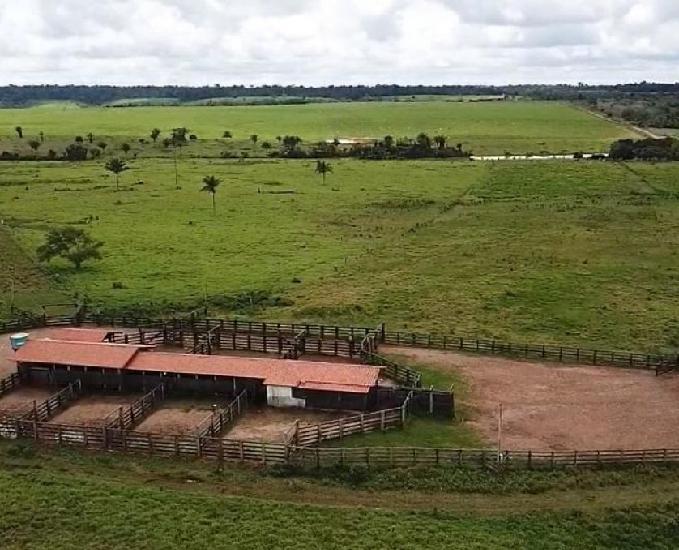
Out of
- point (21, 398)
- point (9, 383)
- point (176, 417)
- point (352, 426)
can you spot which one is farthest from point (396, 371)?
point (9, 383)

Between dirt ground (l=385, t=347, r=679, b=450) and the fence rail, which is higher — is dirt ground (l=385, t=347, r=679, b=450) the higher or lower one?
the lower one

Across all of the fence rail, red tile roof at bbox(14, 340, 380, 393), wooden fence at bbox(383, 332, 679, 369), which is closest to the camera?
red tile roof at bbox(14, 340, 380, 393)

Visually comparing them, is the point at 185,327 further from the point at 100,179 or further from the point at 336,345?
the point at 100,179

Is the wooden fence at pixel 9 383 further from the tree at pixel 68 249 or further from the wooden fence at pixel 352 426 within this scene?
the tree at pixel 68 249

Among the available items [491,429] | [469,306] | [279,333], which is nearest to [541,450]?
[491,429]

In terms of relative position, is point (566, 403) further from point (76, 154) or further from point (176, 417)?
point (76, 154)

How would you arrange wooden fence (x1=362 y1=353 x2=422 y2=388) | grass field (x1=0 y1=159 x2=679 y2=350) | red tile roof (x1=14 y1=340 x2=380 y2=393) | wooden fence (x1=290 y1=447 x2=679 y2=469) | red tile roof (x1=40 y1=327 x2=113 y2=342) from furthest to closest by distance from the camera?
grass field (x1=0 y1=159 x2=679 y2=350)
red tile roof (x1=40 y1=327 x2=113 y2=342)
wooden fence (x1=362 y1=353 x2=422 y2=388)
red tile roof (x1=14 y1=340 x2=380 y2=393)
wooden fence (x1=290 y1=447 x2=679 y2=469)

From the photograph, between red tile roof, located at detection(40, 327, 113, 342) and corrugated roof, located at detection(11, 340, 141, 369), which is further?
red tile roof, located at detection(40, 327, 113, 342)

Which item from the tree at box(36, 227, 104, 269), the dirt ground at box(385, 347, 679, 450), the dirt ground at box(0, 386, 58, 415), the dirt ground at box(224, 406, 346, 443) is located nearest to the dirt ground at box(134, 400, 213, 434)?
the dirt ground at box(224, 406, 346, 443)

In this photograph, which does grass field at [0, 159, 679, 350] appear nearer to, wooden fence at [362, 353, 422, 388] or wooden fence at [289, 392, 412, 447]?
wooden fence at [362, 353, 422, 388]
